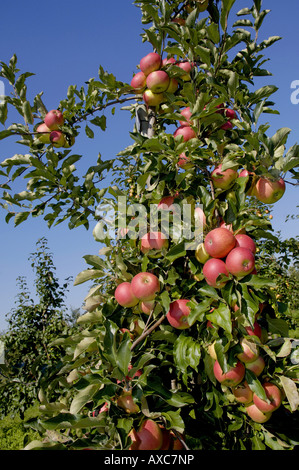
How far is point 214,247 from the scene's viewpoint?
1251 millimetres

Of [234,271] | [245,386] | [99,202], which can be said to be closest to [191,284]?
[234,271]

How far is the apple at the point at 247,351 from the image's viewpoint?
123cm

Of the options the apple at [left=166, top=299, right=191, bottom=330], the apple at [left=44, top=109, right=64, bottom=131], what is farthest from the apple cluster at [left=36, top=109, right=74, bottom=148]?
the apple at [left=166, top=299, right=191, bottom=330]

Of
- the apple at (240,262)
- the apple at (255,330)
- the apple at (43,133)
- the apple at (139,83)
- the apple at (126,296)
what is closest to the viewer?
the apple at (240,262)

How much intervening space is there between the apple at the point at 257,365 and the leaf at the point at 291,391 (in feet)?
0.28

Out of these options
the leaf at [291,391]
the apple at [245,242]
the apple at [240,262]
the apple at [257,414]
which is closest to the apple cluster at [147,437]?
the apple at [257,414]

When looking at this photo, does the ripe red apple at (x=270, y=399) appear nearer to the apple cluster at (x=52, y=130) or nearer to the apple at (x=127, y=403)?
the apple at (x=127, y=403)

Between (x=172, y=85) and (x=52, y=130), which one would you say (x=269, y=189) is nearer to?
(x=172, y=85)

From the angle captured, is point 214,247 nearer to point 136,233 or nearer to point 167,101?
point 136,233

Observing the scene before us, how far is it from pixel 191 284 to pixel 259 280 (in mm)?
314

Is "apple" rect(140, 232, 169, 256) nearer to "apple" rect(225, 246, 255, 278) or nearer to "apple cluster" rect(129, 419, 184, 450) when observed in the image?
"apple" rect(225, 246, 255, 278)

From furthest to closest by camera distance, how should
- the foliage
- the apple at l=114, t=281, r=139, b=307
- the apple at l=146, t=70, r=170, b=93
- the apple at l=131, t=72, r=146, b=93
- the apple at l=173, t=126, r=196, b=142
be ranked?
1. the foliage
2. the apple at l=131, t=72, r=146, b=93
3. the apple at l=146, t=70, r=170, b=93
4. the apple at l=173, t=126, r=196, b=142
5. the apple at l=114, t=281, r=139, b=307

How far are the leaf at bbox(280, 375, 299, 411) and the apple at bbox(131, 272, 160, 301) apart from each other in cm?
62

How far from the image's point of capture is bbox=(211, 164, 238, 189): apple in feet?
4.66
